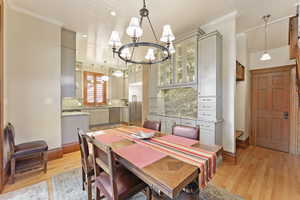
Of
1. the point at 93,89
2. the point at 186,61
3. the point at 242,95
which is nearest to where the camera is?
the point at 186,61

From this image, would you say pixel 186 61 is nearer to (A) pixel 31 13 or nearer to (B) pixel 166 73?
(B) pixel 166 73

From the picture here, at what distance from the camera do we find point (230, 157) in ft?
8.87

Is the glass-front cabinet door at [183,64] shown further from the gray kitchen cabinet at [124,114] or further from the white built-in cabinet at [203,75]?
the gray kitchen cabinet at [124,114]

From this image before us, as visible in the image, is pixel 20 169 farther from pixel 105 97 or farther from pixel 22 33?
pixel 105 97

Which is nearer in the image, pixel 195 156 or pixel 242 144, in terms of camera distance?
pixel 195 156

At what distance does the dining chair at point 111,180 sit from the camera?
1.11m

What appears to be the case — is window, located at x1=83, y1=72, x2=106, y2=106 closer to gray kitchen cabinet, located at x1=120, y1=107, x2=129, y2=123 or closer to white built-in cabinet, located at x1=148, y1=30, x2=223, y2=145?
gray kitchen cabinet, located at x1=120, y1=107, x2=129, y2=123

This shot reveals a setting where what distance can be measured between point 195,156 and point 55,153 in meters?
→ 3.04

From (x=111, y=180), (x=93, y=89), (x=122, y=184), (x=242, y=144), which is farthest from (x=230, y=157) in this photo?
(x=93, y=89)

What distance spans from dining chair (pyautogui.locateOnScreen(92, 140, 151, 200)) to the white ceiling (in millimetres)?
2443

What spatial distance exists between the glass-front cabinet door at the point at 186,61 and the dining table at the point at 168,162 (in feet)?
5.89

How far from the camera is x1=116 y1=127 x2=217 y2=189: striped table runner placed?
1.11 metres

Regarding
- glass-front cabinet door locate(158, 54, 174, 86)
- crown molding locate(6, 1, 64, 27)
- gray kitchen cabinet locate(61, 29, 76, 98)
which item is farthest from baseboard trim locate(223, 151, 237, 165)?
crown molding locate(6, 1, 64, 27)

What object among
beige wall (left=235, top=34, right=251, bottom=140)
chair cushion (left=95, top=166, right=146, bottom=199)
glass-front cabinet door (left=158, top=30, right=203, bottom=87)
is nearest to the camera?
chair cushion (left=95, top=166, right=146, bottom=199)
